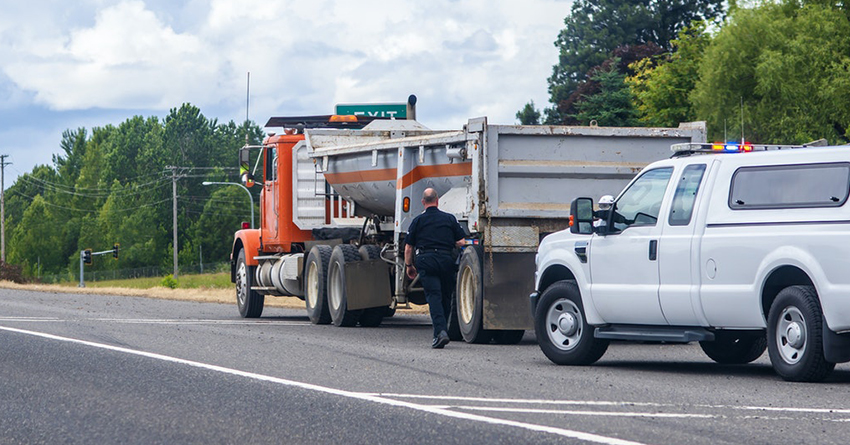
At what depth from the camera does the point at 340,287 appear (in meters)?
19.5

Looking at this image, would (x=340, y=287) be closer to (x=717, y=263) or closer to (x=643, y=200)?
(x=643, y=200)

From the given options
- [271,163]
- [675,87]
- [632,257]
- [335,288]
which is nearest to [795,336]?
[632,257]

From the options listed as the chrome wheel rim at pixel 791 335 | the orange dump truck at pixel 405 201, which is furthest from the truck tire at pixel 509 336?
the chrome wheel rim at pixel 791 335

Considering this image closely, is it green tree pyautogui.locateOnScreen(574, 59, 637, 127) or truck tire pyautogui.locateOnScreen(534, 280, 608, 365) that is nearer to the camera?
truck tire pyautogui.locateOnScreen(534, 280, 608, 365)

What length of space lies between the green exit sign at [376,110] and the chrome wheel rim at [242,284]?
3444mm

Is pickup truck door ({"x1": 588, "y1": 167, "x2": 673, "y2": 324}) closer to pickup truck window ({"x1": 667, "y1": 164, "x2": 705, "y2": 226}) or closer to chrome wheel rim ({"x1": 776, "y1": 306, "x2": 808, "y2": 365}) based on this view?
pickup truck window ({"x1": 667, "y1": 164, "x2": 705, "y2": 226})

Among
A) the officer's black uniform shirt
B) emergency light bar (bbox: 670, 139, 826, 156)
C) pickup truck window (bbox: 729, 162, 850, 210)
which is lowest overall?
the officer's black uniform shirt

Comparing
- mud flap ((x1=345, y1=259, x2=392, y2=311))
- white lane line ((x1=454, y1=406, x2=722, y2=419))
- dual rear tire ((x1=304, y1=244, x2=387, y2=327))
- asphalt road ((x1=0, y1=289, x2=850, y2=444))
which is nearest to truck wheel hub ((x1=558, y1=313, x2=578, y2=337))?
asphalt road ((x1=0, y1=289, x2=850, y2=444))

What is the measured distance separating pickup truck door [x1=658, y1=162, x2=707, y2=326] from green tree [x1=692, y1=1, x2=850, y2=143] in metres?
34.6

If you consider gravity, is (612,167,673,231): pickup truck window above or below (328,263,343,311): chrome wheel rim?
above

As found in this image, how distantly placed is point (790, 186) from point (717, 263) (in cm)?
90

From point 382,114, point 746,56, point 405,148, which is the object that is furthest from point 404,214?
point 746,56

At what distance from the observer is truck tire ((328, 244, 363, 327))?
19.3 metres

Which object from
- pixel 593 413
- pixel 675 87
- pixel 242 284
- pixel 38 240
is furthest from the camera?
pixel 38 240
